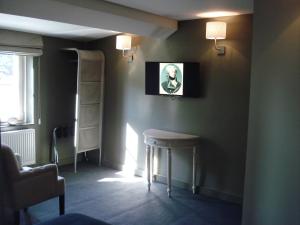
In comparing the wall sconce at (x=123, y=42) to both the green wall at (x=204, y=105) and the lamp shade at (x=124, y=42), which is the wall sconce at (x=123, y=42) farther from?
the green wall at (x=204, y=105)

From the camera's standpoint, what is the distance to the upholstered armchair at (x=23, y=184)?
299cm

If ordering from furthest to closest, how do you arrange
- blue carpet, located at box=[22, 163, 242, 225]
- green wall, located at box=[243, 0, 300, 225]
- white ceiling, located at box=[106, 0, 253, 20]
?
blue carpet, located at box=[22, 163, 242, 225] < white ceiling, located at box=[106, 0, 253, 20] < green wall, located at box=[243, 0, 300, 225]

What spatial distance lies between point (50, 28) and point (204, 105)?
2.26m

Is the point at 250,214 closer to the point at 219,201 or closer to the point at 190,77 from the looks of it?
the point at 219,201

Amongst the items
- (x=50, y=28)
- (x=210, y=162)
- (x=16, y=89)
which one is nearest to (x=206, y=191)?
(x=210, y=162)

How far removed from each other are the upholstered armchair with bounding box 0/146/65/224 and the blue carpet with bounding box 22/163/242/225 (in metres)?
0.35

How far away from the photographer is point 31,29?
14.9ft

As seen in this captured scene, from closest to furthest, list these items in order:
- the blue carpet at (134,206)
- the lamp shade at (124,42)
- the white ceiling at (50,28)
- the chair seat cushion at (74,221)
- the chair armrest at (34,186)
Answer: the chair seat cushion at (74,221)
the chair armrest at (34,186)
the blue carpet at (134,206)
the white ceiling at (50,28)
the lamp shade at (124,42)

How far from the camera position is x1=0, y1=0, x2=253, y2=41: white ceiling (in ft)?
10.2

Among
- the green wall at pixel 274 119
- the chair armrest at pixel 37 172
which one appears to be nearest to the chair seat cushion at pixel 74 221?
the chair armrest at pixel 37 172

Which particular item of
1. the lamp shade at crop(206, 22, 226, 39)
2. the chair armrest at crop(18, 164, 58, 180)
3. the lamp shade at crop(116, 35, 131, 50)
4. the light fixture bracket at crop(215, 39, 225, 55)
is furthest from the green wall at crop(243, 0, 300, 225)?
the lamp shade at crop(116, 35, 131, 50)

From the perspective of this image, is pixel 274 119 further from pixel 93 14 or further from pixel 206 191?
pixel 93 14

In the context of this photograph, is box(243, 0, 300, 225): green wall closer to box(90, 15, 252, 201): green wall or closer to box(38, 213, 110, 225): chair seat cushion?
box(90, 15, 252, 201): green wall

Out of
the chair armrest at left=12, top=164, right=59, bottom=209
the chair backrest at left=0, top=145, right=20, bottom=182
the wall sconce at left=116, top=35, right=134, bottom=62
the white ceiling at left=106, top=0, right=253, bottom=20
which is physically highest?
the white ceiling at left=106, top=0, right=253, bottom=20
